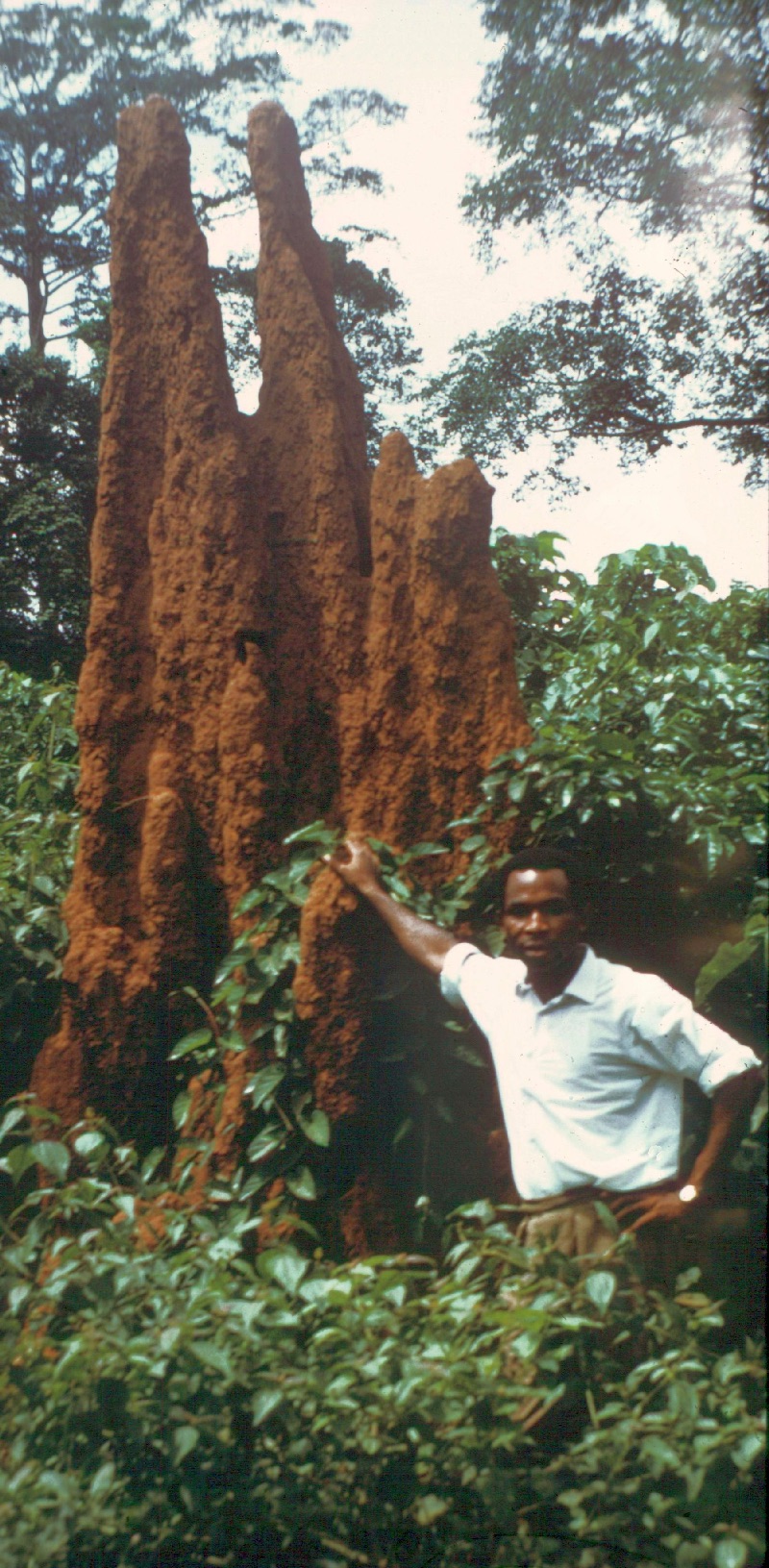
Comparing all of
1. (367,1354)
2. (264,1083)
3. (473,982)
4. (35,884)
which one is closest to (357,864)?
(473,982)

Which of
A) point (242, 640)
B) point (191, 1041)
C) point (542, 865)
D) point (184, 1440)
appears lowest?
point (184, 1440)

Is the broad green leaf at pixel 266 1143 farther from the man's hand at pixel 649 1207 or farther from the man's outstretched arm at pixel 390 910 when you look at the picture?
the man's hand at pixel 649 1207

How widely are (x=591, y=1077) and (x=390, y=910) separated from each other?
0.75 meters

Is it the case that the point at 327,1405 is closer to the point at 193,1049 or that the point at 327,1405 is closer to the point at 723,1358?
the point at 723,1358


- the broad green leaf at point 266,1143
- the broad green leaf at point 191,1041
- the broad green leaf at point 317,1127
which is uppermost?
the broad green leaf at point 191,1041

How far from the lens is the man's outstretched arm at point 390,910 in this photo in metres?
2.98

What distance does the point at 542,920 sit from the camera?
103 inches

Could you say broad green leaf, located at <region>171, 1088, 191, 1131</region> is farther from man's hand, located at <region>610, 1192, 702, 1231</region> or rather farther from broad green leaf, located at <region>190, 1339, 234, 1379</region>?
man's hand, located at <region>610, 1192, 702, 1231</region>

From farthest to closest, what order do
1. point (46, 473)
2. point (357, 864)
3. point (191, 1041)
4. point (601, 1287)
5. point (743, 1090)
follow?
point (46, 473) → point (191, 1041) → point (357, 864) → point (743, 1090) → point (601, 1287)

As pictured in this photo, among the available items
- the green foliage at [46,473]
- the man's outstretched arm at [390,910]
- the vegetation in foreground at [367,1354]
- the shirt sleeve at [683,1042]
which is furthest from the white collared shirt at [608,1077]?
the green foliage at [46,473]

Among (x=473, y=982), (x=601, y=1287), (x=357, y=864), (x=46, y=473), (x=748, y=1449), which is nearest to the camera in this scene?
(x=748, y=1449)

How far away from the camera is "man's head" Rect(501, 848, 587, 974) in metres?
2.61

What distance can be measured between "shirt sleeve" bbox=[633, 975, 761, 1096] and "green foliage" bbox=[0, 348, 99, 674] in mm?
3537

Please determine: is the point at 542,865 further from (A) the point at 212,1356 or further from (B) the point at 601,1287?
(A) the point at 212,1356
